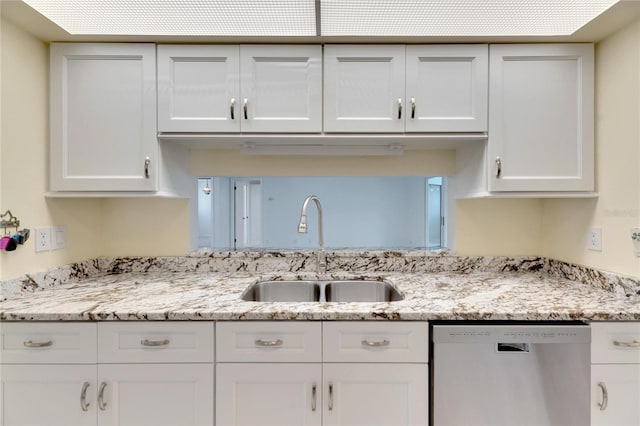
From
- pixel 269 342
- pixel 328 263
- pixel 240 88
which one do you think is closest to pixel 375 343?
pixel 269 342

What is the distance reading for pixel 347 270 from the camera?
6.77 ft

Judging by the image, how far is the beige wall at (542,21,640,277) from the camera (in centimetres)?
151

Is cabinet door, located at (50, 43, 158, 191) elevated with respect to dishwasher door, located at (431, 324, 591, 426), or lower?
elevated

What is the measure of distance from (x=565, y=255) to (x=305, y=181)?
5020 mm

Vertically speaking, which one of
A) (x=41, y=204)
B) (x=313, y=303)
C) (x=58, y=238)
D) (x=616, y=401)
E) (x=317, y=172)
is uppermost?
(x=317, y=172)

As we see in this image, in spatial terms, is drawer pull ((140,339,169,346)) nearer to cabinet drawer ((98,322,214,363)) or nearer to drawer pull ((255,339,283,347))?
cabinet drawer ((98,322,214,363))

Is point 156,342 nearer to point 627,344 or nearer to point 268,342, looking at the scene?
point 268,342

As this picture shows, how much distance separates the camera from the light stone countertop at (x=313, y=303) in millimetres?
1305

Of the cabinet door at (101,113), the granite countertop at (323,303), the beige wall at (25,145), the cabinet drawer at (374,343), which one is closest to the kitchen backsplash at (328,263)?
the granite countertop at (323,303)

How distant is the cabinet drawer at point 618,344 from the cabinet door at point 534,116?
66 centimetres

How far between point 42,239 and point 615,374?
97.8 inches

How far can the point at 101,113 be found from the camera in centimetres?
170

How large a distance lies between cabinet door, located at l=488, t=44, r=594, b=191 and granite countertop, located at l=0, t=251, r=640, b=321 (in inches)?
19.9

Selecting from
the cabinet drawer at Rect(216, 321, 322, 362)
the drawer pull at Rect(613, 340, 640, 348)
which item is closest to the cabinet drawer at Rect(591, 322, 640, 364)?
the drawer pull at Rect(613, 340, 640, 348)
